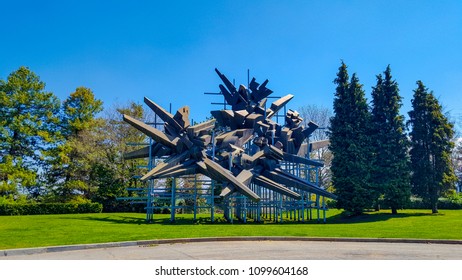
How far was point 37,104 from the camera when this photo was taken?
127 ft

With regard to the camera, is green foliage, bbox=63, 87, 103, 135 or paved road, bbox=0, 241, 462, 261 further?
green foliage, bbox=63, 87, 103, 135

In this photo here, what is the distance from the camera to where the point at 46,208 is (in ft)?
108

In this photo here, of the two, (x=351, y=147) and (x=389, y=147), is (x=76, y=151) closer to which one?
(x=351, y=147)

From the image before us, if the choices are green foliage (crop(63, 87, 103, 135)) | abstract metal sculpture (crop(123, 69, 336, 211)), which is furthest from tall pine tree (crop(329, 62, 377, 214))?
green foliage (crop(63, 87, 103, 135))

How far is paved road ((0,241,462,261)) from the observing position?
10.4 metres

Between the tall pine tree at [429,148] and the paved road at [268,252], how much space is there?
66.5 feet

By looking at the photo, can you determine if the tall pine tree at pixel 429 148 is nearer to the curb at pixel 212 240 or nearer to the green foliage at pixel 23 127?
the curb at pixel 212 240

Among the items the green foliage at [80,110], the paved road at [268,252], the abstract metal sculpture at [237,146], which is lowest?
the paved road at [268,252]

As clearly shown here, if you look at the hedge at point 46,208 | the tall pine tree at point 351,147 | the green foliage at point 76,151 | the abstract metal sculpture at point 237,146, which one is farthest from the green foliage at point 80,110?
the tall pine tree at point 351,147

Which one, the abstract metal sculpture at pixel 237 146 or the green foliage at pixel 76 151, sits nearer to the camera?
the abstract metal sculpture at pixel 237 146

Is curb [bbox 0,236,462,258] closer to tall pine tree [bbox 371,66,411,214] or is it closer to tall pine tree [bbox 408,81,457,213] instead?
tall pine tree [bbox 371,66,411,214]

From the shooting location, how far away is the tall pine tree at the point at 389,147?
3083 centimetres

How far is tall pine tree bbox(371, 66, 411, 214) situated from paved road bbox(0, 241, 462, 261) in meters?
17.6

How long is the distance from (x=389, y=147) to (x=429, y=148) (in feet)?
12.9
